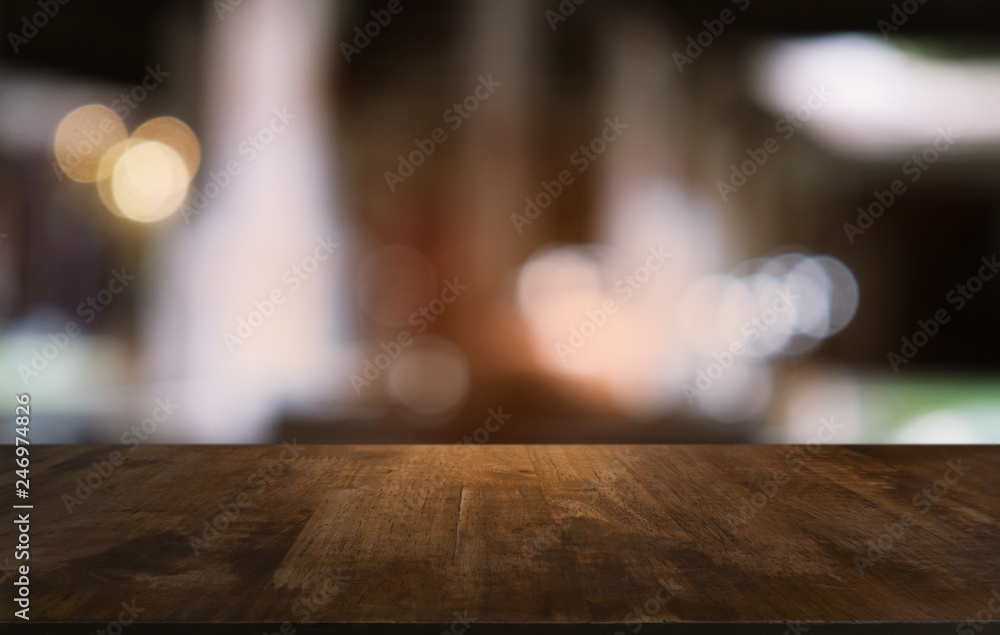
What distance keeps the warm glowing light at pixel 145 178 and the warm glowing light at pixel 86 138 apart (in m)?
0.09

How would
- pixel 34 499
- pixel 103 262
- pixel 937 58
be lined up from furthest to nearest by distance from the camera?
pixel 937 58, pixel 103 262, pixel 34 499

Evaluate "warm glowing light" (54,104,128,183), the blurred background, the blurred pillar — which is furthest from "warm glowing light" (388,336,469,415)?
"warm glowing light" (54,104,128,183)

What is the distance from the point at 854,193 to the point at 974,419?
3.65 ft

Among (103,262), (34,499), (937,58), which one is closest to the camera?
(34,499)

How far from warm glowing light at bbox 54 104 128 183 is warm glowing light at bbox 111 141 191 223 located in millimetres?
89

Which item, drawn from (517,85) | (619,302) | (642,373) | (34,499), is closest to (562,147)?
(517,85)

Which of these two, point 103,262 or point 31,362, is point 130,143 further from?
point 31,362

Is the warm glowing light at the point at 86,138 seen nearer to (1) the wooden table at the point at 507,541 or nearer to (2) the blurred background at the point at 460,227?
(2) the blurred background at the point at 460,227

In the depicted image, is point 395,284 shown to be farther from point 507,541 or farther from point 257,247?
point 507,541

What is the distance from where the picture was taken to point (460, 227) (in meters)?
3.28

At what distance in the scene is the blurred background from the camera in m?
3.25

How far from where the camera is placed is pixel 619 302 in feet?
11.0

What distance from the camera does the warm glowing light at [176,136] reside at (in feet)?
10.9

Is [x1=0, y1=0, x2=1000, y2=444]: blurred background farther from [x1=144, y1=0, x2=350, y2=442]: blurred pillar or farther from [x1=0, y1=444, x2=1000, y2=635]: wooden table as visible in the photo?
[x1=0, y1=444, x2=1000, y2=635]: wooden table
